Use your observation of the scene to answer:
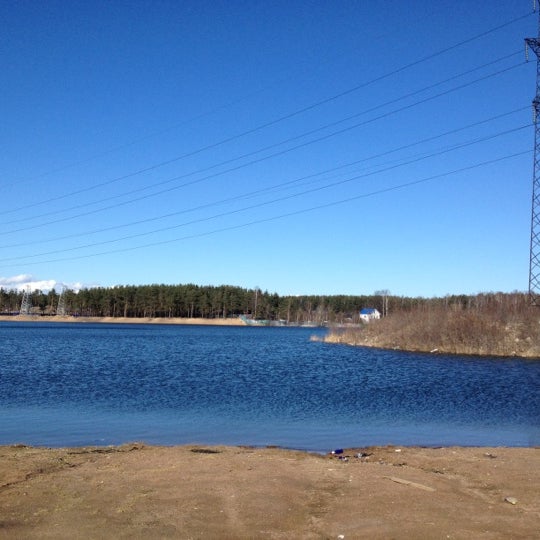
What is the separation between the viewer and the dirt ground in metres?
8.50

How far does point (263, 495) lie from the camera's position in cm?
1019

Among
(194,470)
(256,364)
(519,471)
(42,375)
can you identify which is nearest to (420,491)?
(519,471)

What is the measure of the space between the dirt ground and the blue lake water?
3771mm

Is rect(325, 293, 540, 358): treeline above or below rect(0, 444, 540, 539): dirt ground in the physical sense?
above

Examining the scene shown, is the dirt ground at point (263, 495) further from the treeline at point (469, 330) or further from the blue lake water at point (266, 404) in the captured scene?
the treeline at point (469, 330)

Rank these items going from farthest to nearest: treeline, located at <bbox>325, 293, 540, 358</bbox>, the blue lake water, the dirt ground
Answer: treeline, located at <bbox>325, 293, 540, 358</bbox> → the blue lake water → the dirt ground

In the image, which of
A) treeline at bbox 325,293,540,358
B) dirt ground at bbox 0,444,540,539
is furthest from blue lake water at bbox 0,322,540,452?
treeline at bbox 325,293,540,358

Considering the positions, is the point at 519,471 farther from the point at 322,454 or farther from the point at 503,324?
the point at 503,324

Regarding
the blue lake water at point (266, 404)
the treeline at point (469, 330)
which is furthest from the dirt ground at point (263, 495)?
the treeline at point (469, 330)

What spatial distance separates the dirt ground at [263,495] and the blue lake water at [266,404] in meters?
3.77

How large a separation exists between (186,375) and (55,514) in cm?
2671

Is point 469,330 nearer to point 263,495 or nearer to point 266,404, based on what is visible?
point 266,404

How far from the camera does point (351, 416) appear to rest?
22.4 metres

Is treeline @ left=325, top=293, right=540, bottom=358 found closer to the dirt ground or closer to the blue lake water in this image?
the blue lake water
